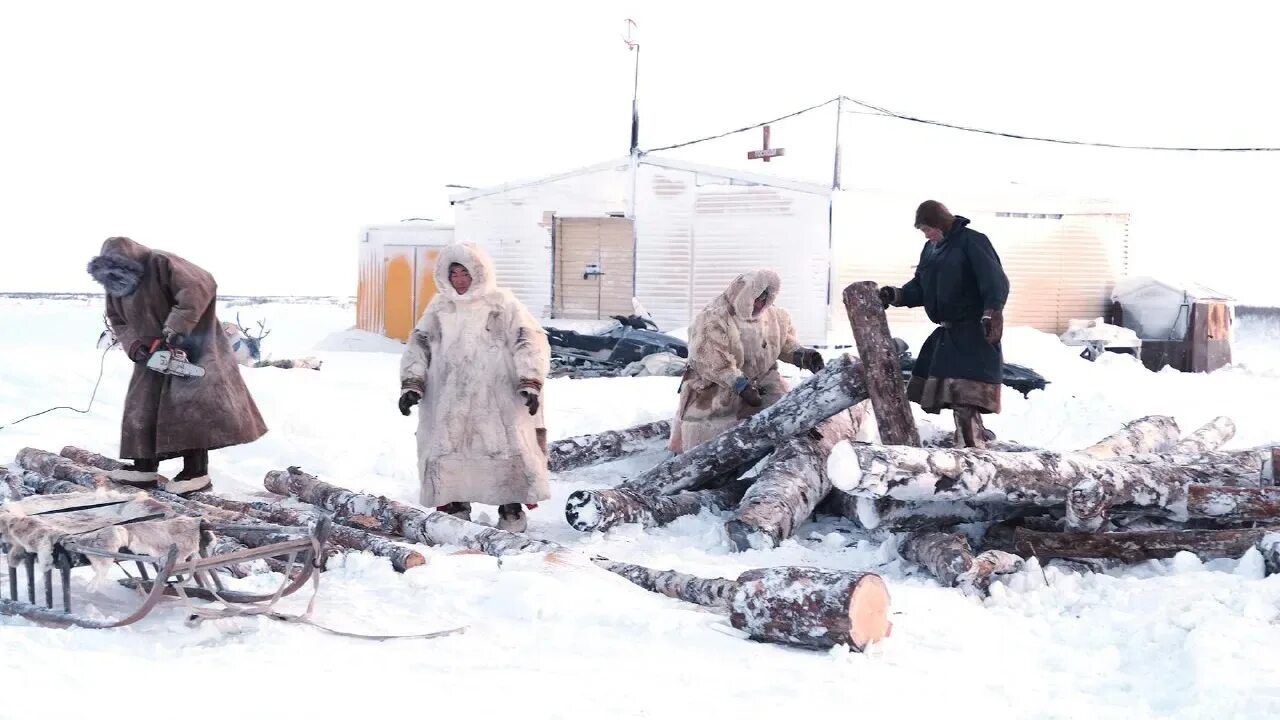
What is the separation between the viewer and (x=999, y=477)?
18.3 ft

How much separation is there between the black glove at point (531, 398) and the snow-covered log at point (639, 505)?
52cm

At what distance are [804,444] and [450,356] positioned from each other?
207cm

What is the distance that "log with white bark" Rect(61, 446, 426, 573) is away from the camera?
5.07 metres

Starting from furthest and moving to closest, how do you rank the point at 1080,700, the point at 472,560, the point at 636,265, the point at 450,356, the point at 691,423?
the point at 636,265 → the point at 691,423 → the point at 450,356 → the point at 472,560 → the point at 1080,700

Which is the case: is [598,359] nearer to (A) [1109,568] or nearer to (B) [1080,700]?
(A) [1109,568]

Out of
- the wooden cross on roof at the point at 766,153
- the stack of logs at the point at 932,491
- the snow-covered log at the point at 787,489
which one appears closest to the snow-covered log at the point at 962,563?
the stack of logs at the point at 932,491

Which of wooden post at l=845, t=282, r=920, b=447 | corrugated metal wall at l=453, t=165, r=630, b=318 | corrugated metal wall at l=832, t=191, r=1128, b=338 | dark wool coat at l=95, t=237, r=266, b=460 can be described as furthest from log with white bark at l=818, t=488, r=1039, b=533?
corrugated metal wall at l=453, t=165, r=630, b=318

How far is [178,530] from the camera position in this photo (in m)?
4.22

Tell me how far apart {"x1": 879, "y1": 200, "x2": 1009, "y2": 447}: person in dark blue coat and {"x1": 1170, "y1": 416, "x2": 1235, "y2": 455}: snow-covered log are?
71.9 inches

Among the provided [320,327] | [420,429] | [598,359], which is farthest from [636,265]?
[320,327]

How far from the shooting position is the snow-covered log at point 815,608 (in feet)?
13.1

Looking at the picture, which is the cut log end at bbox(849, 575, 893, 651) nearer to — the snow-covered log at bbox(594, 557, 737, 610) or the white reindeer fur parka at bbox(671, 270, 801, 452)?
the snow-covered log at bbox(594, 557, 737, 610)

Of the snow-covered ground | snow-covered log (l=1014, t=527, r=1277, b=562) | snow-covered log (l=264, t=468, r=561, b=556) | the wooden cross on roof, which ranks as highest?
the wooden cross on roof

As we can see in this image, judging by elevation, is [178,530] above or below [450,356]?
below
